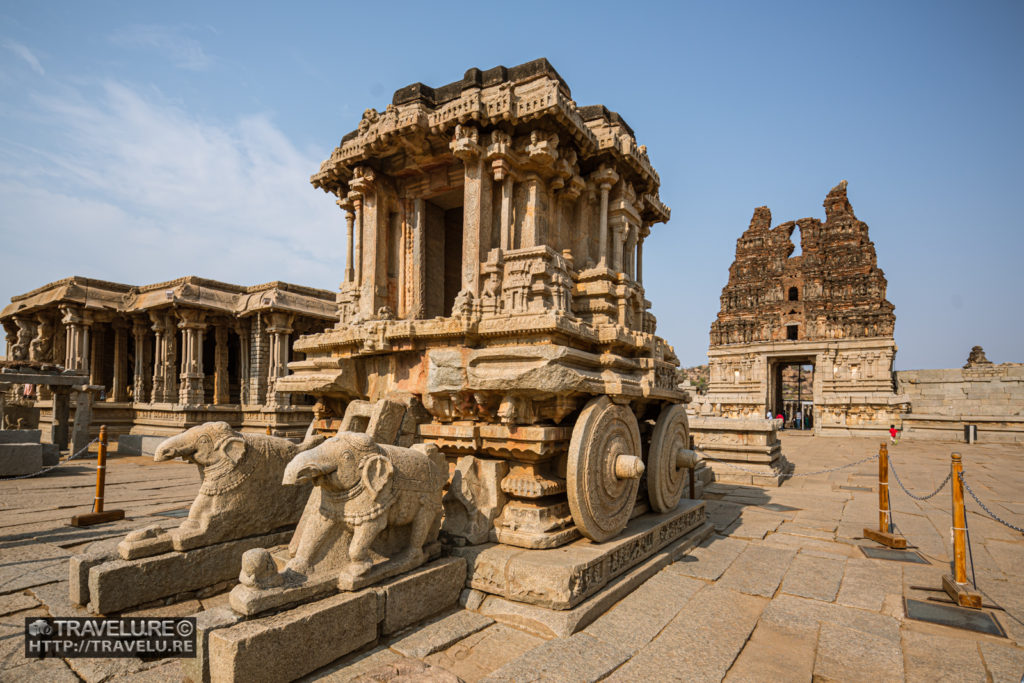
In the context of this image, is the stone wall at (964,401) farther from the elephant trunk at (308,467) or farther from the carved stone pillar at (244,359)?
the carved stone pillar at (244,359)

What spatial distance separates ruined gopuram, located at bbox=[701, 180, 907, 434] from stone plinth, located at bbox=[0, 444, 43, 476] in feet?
81.8

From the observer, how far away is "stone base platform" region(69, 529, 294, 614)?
10.0ft

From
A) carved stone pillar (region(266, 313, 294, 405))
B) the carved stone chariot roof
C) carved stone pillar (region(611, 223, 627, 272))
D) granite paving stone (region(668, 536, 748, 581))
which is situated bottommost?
granite paving stone (region(668, 536, 748, 581))

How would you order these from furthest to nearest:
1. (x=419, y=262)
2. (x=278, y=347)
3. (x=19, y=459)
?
(x=278, y=347)
(x=19, y=459)
(x=419, y=262)

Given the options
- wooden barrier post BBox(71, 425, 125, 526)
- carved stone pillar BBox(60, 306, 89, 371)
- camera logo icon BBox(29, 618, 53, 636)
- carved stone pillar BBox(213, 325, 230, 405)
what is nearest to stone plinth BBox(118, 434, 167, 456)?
carved stone pillar BBox(213, 325, 230, 405)

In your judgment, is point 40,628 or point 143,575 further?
point 143,575

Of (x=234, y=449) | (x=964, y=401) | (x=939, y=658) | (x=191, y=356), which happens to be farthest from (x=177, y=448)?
(x=964, y=401)

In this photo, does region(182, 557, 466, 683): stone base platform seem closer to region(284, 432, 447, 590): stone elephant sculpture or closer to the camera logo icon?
region(284, 432, 447, 590): stone elephant sculpture

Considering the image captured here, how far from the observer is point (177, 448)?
3414mm

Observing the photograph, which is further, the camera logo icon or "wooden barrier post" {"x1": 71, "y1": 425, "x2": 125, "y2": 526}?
"wooden barrier post" {"x1": 71, "y1": 425, "x2": 125, "y2": 526}

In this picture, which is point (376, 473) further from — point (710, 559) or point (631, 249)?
point (631, 249)

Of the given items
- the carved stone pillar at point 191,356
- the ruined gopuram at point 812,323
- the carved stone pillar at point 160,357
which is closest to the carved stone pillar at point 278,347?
the carved stone pillar at point 191,356

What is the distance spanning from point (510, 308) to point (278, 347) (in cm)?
1348

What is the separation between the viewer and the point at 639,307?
6129 millimetres
